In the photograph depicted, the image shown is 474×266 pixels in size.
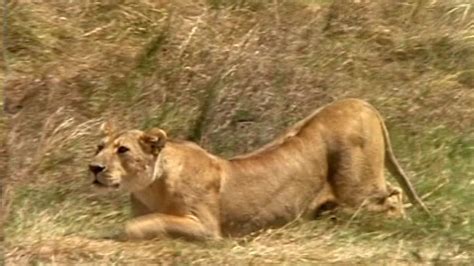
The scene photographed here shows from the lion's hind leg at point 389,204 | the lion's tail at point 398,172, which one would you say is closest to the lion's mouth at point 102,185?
the lion's hind leg at point 389,204

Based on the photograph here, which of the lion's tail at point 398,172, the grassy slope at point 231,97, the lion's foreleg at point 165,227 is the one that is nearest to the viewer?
the lion's foreleg at point 165,227

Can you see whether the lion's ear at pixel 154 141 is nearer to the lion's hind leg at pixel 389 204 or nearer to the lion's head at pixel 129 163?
the lion's head at pixel 129 163

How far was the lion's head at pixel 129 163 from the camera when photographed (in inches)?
223

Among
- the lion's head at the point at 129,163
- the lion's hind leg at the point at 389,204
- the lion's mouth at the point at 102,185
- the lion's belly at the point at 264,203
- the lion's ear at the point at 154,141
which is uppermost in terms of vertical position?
the lion's ear at the point at 154,141

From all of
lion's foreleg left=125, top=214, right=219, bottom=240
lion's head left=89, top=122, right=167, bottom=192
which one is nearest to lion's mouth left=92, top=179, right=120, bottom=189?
lion's head left=89, top=122, right=167, bottom=192

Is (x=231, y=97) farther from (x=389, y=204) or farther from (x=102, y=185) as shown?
(x=102, y=185)

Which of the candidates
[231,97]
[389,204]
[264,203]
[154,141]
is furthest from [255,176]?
[231,97]

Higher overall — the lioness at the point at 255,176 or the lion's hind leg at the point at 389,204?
the lioness at the point at 255,176

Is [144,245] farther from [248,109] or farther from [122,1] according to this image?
[122,1]

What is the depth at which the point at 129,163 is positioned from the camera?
225 inches

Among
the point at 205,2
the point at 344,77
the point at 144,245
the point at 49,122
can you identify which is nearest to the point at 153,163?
the point at 144,245

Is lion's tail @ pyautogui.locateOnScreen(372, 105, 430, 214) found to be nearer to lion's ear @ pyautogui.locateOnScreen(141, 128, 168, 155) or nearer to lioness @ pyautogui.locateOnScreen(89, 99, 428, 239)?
lioness @ pyautogui.locateOnScreen(89, 99, 428, 239)

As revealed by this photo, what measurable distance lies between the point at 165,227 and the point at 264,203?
1.60 feet

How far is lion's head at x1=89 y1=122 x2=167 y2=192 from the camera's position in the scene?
5.68 meters
